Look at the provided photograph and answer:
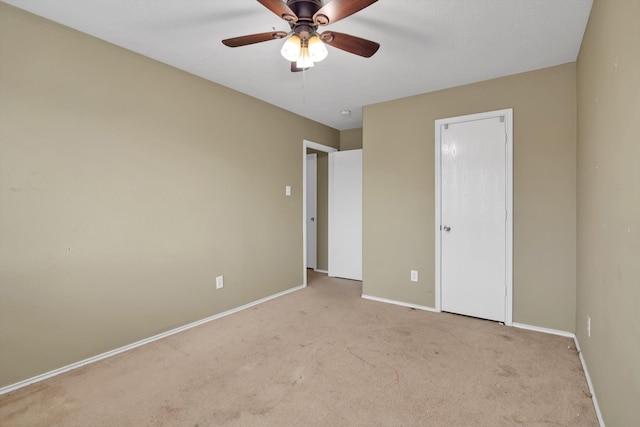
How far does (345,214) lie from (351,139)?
1.26m

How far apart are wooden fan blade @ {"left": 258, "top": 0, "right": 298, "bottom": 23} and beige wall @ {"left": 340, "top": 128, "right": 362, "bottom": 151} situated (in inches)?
132

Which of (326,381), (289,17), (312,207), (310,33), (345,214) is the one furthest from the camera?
(312,207)

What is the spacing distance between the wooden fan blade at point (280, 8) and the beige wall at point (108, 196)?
5.30ft

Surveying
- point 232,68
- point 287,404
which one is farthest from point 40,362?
point 232,68

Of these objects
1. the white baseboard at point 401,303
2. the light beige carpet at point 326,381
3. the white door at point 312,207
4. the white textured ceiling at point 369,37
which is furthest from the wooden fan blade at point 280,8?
the white door at point 312,207

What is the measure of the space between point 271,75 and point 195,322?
2527mm

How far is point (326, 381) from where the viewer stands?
207cm

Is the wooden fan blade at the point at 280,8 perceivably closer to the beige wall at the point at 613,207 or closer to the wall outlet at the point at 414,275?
the beige wall at the point at 613,207

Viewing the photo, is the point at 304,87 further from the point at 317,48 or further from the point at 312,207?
the point at 312,207

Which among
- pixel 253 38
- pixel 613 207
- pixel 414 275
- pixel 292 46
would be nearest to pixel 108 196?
A: pixel 253 38

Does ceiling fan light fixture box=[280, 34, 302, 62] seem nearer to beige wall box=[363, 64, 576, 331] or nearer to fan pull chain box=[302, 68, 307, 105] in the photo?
fan pull chain box=[302, 68, 307, 105]

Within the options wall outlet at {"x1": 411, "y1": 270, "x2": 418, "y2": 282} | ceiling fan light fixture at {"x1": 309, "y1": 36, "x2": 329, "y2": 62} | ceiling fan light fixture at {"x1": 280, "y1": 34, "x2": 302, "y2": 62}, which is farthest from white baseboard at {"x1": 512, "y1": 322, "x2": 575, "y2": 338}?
ceiling fan light fixture at {"x1": 280, "y1": 34, "x2": 302, "y2": 62}

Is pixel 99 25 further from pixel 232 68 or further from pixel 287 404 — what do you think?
pixel 287 404

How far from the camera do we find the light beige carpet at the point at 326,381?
1.73 meters
